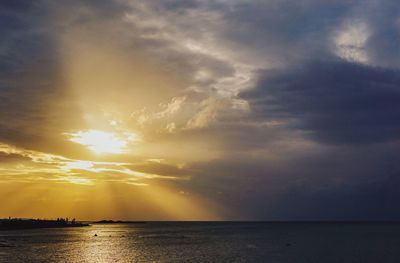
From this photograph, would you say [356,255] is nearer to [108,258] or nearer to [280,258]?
[280,258]

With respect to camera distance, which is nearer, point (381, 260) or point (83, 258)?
point (381, 260)

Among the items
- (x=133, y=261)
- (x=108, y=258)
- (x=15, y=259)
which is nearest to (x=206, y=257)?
(x=133, y=261)

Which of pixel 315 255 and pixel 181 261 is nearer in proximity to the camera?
pixel 181 261

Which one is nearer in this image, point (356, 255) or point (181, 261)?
point (181, 261)

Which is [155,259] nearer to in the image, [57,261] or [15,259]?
[57,261]

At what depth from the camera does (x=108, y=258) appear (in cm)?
9594

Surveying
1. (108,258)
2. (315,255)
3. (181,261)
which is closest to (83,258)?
(108,258)

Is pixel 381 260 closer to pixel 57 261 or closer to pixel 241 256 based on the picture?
pixel 241 256

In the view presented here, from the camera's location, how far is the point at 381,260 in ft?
282

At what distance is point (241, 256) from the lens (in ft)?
309

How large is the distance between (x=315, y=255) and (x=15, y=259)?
2525 inches

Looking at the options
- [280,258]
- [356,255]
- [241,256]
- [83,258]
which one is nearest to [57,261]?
[83,258]

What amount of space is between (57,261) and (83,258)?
8.07m

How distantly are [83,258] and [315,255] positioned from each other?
51.5 m
